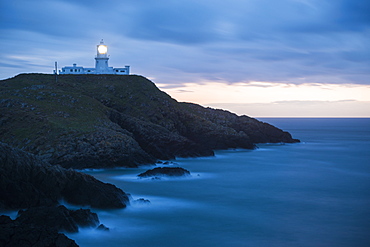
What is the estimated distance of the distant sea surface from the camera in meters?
13.7

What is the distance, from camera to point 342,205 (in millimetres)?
19531

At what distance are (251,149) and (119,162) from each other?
2215 cm

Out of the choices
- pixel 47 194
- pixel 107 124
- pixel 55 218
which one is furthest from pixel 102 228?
pixel 107 124

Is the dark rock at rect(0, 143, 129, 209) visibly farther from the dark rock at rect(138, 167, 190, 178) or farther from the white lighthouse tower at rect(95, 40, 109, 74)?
the white lighthouse tower at rect(95, 40, 109, 74)

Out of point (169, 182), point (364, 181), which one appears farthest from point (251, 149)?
point (169, 182)

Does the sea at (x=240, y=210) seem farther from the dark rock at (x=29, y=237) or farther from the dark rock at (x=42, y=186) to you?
the dark rock at (x=29, y=237)

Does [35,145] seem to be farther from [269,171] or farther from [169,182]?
[269,171]

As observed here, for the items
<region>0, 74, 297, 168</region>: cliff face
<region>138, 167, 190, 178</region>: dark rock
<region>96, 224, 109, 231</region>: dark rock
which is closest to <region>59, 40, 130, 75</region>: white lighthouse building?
<region>0, 74, 297, 168</region>: cliff face

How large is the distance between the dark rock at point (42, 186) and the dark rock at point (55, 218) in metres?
2.10

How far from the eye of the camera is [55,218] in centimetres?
1224

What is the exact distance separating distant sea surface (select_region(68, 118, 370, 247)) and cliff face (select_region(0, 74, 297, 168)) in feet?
7.93

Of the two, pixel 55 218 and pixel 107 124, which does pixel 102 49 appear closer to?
pixel 107 124

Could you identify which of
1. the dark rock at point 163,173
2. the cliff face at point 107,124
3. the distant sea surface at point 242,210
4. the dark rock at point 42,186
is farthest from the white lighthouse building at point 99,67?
the dark rock at point 42,186

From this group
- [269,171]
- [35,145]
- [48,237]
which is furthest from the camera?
[269,171]
